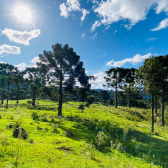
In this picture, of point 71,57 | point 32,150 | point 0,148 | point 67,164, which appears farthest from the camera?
point 71,57

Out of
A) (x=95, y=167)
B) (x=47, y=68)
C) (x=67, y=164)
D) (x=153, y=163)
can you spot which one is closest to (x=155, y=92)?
(x=153, y=163)

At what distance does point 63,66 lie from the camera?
1831 centimetres

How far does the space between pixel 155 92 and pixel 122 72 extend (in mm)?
24014

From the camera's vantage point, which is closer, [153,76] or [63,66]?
[153,76]

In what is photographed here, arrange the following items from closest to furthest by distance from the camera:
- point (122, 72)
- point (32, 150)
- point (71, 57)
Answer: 1. point (32, 150)
2. point (71, 57)
3. point (122, 72)

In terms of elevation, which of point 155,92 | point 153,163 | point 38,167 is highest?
point 155,92

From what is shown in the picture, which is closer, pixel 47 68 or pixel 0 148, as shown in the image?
pixel 0 148

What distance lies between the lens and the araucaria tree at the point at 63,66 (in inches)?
702

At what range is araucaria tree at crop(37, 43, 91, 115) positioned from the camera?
17.8 meters

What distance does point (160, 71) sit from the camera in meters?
12.5

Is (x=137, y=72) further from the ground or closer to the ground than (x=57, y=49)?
closer to the ground

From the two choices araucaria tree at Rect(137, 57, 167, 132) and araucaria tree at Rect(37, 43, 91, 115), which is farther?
araucaria tree at Rect(37, 43, 91, 115)

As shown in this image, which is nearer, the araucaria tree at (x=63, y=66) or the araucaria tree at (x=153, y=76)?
the araucaria tree at (x=153, y=76)

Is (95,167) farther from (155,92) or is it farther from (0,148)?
(155,92)
